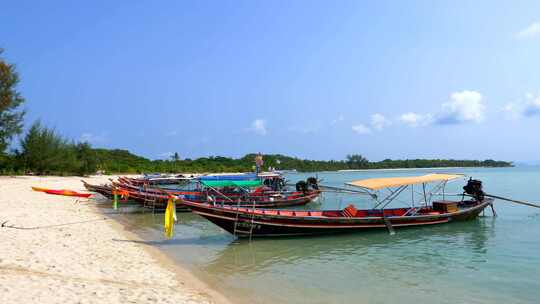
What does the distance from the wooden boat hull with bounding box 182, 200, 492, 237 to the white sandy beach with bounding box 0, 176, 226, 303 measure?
286cm

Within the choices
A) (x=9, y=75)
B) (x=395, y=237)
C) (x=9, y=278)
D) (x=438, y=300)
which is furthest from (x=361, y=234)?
(x=9, y=75)

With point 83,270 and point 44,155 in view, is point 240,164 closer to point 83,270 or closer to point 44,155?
point 44,155

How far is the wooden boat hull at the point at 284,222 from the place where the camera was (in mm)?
15109

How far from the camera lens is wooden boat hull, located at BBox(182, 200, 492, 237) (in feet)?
49.6

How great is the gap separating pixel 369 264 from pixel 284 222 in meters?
4.27

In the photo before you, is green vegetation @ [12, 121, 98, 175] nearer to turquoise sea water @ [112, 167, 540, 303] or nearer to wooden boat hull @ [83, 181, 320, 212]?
wooden boat hull @ [83, 181, 320, 212]

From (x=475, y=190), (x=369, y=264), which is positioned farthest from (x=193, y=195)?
(x=475, y=190)

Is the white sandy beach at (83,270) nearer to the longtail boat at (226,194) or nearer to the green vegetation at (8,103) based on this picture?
the longtail boat at (226,194)

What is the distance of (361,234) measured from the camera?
57.4ft

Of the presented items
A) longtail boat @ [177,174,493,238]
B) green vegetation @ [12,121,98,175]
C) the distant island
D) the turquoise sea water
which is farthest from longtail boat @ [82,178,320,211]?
the distant island

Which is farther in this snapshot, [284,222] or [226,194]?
[226,194]

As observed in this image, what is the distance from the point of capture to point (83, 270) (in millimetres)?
9125

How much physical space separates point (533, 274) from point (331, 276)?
5.90 meters

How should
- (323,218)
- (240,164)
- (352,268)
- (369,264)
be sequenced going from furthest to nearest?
(240,164)
(323,218)
(369,264)
(352,268)
